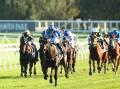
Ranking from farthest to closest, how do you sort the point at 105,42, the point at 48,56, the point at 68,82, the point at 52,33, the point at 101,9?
the point at 101,9 < the point at 105,42 < the point at 68,82 < the point at 52,33 < the point at 48,56

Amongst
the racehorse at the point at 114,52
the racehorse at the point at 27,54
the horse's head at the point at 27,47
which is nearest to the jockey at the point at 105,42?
the racehorse at the point at 114,52

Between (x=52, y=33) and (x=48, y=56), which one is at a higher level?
(x=52, y=33)

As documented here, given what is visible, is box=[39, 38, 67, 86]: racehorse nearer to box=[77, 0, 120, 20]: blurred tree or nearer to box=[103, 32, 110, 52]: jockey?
box=[103, 32, 110, 52]: jockey

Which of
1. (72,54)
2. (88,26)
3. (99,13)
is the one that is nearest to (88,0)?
(99,13)

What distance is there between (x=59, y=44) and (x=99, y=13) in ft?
191

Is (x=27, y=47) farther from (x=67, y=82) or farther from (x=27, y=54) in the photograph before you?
(x=67, y=82)

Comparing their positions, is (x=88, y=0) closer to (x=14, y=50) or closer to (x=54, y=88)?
(x=14, y=50)

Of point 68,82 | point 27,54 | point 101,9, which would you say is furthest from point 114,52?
point 101,9

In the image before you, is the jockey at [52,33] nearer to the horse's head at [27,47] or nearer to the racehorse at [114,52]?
the horse's head at [27,47]

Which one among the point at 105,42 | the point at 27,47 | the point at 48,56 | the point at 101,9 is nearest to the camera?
the point at 48,56

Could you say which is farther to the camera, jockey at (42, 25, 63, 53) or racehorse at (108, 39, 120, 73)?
racehorse at (108, 39, 120, 73)

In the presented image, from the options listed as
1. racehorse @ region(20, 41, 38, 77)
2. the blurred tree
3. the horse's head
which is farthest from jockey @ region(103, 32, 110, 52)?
the blurred tree

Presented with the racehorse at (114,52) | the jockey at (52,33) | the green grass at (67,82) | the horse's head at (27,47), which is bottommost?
the green grass at (67,82)

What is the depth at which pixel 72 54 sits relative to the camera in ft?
92.2
